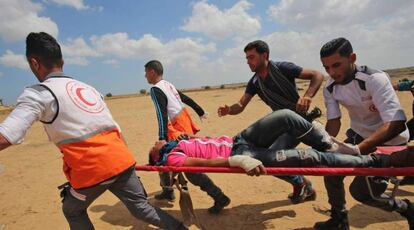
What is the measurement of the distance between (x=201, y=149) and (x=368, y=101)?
168cm

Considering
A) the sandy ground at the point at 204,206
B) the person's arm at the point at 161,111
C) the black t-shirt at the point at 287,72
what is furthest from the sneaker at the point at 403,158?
the person's arm at the point at 161,111

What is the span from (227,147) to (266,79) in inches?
46.1

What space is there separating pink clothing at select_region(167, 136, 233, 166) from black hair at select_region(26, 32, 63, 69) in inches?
54.2

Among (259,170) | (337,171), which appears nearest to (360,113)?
(337,171)

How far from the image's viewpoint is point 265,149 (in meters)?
3.21

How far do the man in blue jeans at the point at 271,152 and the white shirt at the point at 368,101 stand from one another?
46cm

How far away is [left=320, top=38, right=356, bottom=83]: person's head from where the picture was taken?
3.13 meters

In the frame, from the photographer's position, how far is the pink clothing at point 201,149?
3382mm

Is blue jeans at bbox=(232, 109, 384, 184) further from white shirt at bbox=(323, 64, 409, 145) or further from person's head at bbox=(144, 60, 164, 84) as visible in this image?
person's head at bbox=(144, 60, 164, 84)

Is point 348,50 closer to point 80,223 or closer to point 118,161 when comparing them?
point 118,161

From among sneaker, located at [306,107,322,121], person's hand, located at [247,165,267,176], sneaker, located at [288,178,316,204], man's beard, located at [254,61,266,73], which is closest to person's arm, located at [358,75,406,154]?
sneaker, located at [306,107,322,121]

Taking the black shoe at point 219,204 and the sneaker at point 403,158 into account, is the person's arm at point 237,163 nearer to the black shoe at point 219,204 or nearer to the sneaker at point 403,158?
the sneaker at point 403,158

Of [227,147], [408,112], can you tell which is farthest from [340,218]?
[408,112]

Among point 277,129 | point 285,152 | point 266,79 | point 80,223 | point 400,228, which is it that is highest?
point 266,79
